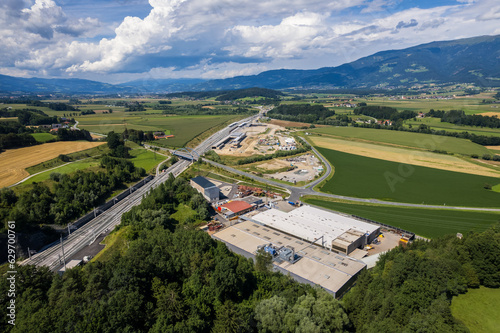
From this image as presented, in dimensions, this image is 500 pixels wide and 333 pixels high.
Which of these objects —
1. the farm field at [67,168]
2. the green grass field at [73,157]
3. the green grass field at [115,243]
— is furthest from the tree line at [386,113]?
the green grass field at [115,243]

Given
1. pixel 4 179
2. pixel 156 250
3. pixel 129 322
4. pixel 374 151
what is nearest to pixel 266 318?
pixel 129 322

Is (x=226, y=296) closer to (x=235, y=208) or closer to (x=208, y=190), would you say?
(x=235, y=208)

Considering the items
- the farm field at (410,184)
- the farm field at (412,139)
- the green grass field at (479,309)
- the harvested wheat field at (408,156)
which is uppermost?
the green grass field at (479,309)

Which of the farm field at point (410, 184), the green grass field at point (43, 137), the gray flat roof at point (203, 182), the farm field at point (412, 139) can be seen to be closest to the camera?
the farm field at point (410, 184)

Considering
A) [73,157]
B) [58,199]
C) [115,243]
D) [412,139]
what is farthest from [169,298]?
[412,139]

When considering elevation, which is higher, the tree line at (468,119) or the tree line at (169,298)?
the tree line at (468,119)

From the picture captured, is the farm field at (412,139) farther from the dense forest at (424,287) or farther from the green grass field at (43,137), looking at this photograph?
the green grass field at (43,137)

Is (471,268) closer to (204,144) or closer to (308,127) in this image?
(204,144)
